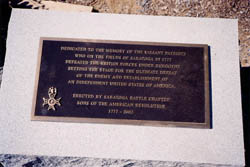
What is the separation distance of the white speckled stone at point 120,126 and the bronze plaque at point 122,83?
0.13 metres

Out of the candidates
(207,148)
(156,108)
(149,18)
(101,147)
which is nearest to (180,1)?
(149,18)

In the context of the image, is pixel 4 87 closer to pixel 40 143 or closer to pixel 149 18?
pixel 40 143

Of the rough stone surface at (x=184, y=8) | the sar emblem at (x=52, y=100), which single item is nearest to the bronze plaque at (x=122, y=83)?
the sar emblem at (x=52, y=100)

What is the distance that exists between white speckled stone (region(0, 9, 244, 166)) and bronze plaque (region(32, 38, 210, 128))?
13 cm

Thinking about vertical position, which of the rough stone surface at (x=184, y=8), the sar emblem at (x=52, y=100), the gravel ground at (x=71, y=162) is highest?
the rough stone surface at (x=184, y=8)

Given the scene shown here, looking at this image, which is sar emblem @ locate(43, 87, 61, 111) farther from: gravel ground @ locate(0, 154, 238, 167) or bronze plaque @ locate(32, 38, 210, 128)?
gravel ground @ locate(0, 154, 238, 167)

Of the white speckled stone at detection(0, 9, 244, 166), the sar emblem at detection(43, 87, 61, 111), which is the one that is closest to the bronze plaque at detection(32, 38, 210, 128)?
the sar emblem at detection(43, 87, 61, 111)

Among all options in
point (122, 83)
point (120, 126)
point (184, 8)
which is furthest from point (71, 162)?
point (184, 8)

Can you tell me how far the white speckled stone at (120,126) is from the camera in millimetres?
2891

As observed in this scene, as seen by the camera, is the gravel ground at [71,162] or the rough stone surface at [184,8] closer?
the gravel ground at [71,162]

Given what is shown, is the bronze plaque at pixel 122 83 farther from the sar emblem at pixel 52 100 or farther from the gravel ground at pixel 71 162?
the gravel ground at pixel 71 162

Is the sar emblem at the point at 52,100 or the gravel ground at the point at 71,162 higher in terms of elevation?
the sar emblem at the point at 52,100

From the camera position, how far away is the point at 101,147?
9.53ft

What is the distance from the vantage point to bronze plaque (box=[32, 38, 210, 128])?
9.61 ft
